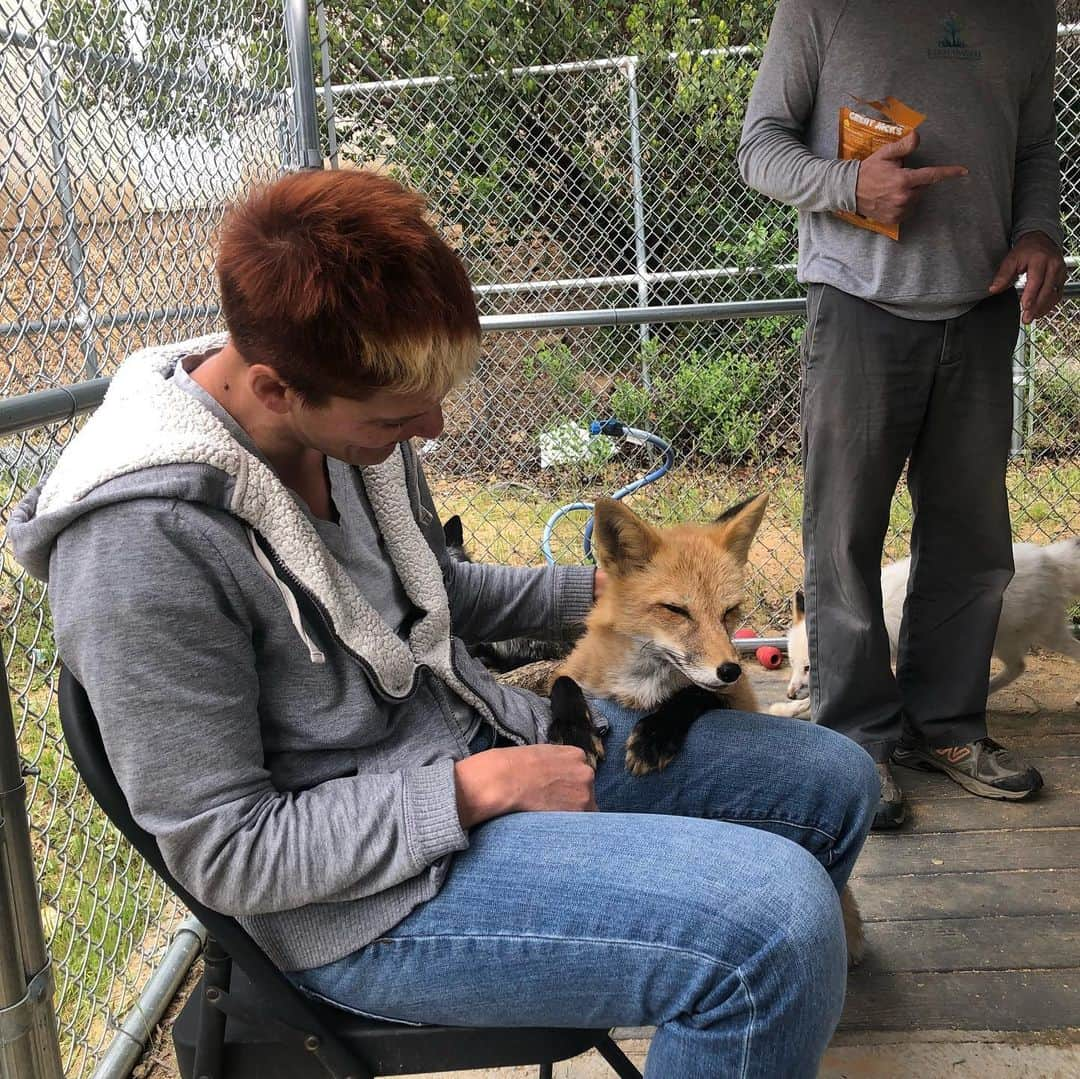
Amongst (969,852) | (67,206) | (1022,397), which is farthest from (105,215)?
(1022,397)

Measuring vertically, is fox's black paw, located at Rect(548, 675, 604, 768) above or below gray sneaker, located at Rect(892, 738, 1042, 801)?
above

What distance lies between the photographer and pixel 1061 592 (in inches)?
129

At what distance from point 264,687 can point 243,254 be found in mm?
511

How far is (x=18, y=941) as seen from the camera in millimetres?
1161

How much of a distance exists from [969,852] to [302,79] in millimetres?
2910

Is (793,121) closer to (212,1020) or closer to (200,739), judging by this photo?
(200,739)

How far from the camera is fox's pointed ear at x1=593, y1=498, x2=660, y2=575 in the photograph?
5.95ft

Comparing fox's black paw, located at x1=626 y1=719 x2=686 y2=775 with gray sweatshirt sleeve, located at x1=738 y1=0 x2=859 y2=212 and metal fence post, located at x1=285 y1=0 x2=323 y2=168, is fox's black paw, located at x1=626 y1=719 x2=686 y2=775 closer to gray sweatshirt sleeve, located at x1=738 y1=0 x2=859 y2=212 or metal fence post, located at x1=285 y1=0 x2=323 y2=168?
gray sweatshirt sleeve, located at x1=738 y1=0 x2=859 y2=212

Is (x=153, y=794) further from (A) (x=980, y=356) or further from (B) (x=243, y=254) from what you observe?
(A) (x=980, y=356)

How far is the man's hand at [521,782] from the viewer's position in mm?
1146

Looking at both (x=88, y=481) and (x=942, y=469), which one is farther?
(x=942, y=469)

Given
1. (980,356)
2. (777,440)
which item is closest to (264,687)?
(980,356)


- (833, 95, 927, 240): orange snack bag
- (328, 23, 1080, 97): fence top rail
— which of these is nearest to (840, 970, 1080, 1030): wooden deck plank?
(833, 95, 927, 240): orange snack bag

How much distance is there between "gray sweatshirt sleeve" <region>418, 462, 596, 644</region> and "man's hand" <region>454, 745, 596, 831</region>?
0.46 metres
